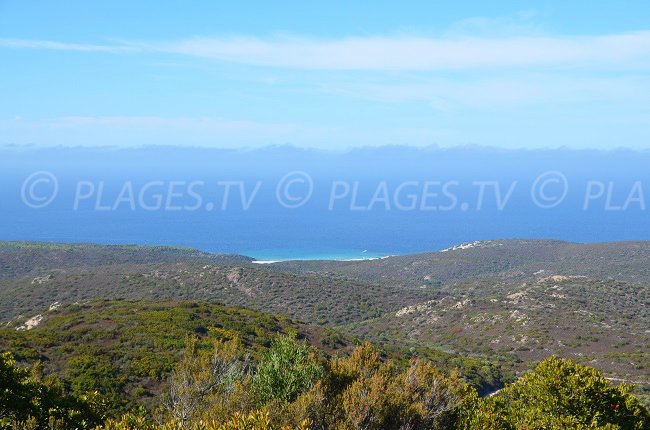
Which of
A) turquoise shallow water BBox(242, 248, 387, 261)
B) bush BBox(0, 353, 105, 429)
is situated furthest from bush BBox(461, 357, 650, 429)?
turquoise shallow water BBox(242, 248, 387, 261)

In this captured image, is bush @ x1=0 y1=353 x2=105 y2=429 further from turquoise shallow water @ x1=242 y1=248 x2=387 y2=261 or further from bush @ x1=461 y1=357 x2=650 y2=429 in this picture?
turquoise shallow water @ x1=242 y1=248 x2=387 y2=261

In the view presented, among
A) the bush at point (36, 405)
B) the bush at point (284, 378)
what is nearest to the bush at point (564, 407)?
the bush at point (284, 378)

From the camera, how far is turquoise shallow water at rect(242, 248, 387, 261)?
130875 millimetres

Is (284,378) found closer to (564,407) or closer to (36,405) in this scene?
(36,405)

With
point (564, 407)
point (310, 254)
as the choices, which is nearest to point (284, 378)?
point (564, 407)

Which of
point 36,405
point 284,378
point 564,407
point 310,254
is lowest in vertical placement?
point 310,254

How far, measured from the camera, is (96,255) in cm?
8094

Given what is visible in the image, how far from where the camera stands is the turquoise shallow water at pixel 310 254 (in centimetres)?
13088

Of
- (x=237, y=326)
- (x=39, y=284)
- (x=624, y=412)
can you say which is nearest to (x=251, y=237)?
(x=39, y=284)

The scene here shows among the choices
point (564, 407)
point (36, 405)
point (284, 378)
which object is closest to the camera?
point (36, 405)

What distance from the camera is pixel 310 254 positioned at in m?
138

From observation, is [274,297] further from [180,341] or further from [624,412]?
[624,412]

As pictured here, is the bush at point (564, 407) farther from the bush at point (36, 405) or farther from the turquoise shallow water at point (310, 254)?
the turquoise shallow water at point (310, 254)

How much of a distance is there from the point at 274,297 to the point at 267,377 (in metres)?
39.8
